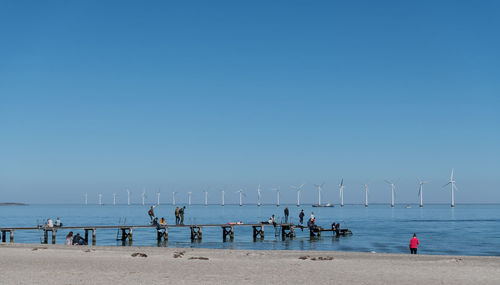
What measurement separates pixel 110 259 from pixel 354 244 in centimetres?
3096

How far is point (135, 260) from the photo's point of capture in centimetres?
2888

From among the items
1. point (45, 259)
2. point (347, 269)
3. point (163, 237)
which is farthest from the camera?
point (163, 237)

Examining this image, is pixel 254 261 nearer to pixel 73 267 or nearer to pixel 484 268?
pixel 73 267

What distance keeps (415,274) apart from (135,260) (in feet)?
47.2

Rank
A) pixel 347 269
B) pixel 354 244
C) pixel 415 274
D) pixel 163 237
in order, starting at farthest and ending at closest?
pixel 163 237
pixel 354 244
pixel 347 269
pixel 415 274

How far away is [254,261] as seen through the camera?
95.4 ft

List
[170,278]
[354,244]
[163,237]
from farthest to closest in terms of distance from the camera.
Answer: [163,237] < [354,244] < [170,278]

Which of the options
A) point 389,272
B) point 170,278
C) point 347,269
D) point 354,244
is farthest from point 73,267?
point 354,244

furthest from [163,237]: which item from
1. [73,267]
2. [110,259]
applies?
[73,267]

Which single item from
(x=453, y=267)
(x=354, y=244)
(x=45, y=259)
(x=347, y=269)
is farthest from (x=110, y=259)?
(x=354, y=244)

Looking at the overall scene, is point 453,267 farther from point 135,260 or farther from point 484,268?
point 135,260

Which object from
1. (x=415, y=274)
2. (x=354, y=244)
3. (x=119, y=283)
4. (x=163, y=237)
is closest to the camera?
(x=119, y=283)

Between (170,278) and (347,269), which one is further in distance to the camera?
(347,269)

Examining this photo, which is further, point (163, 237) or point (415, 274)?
point (163, 237)
